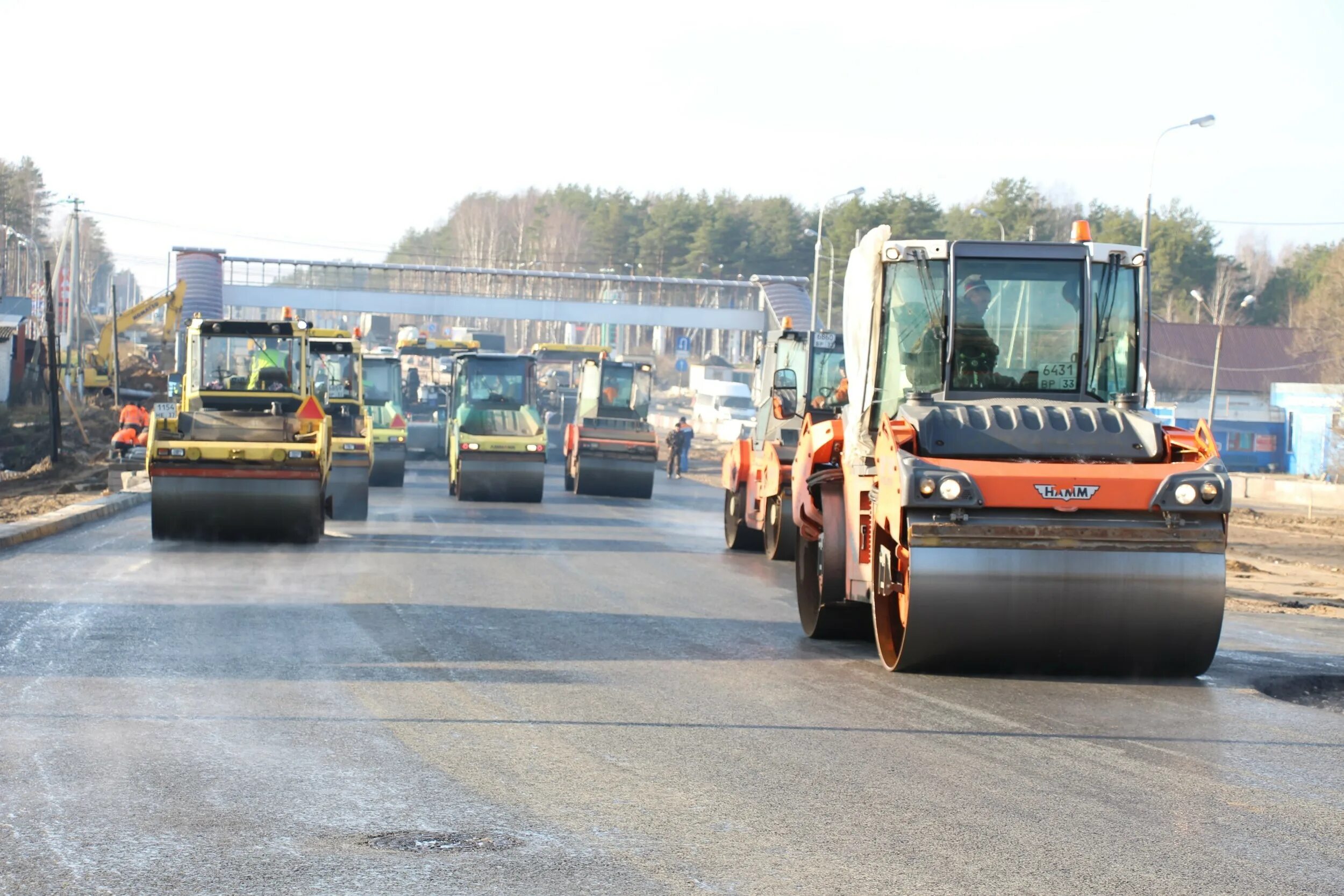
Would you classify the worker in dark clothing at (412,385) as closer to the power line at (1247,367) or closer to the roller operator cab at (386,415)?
the roller operator cab at (386,415)

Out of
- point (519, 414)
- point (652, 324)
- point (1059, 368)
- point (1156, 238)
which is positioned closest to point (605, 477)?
point (519, 414)

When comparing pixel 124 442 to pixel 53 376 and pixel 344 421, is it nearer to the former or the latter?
pixel 53 376

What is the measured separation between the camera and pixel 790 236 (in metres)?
108

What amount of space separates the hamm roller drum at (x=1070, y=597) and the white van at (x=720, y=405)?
50.9 meters

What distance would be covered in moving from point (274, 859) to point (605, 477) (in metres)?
25.4

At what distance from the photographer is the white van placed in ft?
202

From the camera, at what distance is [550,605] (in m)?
12.5

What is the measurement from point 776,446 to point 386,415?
17323 mm

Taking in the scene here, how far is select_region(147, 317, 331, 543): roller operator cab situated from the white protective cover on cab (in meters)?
8.64

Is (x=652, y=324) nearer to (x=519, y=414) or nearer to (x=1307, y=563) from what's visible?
(x=519, y=414)

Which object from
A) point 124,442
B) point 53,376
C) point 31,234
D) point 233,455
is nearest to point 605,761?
point 233,455

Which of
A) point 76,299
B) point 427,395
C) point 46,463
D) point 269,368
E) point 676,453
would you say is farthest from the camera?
point 76,299

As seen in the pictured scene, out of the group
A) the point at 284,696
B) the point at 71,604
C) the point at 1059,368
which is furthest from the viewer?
the point at 71,604

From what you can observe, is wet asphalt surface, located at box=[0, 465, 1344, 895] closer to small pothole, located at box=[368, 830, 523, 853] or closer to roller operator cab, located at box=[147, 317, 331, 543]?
small pothole, located at box=[368, 830, 523, 853]
